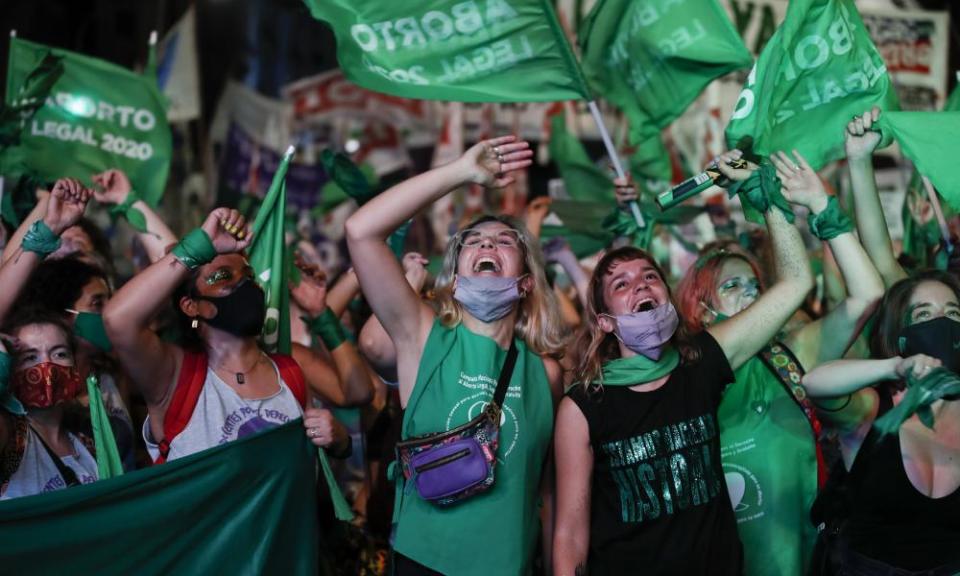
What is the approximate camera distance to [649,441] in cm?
382

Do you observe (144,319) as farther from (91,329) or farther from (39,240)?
(91,329)

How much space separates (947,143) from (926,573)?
149cm

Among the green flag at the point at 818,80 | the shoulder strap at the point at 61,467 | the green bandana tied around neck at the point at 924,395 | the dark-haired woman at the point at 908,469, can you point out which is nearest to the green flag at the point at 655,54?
the green flag at the point at 818,80

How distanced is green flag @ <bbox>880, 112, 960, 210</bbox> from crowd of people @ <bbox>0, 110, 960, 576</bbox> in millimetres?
241

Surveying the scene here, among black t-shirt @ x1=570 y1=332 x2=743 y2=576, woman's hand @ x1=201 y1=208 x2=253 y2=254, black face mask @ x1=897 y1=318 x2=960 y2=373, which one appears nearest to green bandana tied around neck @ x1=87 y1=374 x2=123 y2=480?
woman's hand @ x1=201 y1=208 x2=253 y2=254

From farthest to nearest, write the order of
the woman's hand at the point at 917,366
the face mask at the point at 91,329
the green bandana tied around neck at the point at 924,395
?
the face mask at the point at 91,329 → the woman's hand at the point at 917,366 → the green bandana tied around neck at the point at 924,395

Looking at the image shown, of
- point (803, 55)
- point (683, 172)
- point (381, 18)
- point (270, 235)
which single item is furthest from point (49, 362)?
point (683, 172)

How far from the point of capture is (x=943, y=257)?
5.24 meters

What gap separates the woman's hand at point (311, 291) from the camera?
5.09m

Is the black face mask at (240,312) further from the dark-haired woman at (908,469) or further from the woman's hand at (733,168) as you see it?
the dark-haired woman at (908,469)

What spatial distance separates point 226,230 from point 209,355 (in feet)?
1.64

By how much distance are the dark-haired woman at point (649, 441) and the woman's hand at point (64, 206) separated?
76.7 inches

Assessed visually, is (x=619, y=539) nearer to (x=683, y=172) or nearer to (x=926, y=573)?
(x=926, y=573)

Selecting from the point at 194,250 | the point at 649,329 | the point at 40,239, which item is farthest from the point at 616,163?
the point at 40,239
